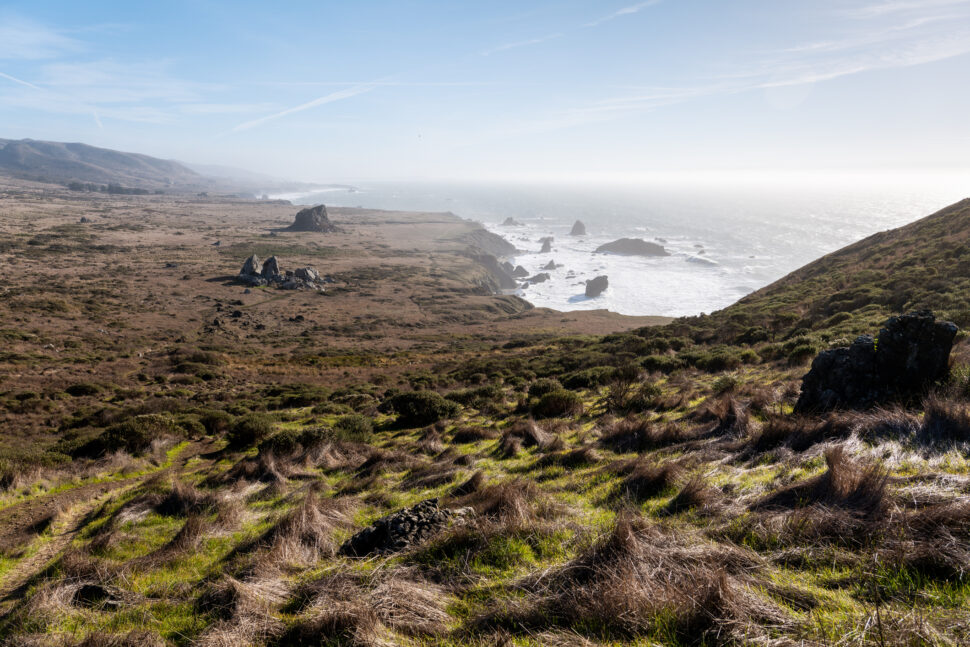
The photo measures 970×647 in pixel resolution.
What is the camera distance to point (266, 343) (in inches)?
1745

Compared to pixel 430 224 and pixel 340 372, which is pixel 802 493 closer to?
pixel 340 372

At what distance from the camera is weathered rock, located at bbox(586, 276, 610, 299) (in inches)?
3516

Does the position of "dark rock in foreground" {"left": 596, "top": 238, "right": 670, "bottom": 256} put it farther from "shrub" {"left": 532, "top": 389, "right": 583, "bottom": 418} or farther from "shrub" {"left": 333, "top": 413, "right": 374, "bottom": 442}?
"shrub" {"left": 333, "top": 413, "right": 374, "bottom": 442}

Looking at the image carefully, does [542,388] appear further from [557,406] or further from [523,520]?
[523,520]

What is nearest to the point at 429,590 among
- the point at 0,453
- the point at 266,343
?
the point at 0,453

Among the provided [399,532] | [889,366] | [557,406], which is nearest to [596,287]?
[557,406]

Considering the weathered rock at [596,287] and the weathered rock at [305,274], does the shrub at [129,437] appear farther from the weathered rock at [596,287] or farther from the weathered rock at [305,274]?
the weathered rock at [596,287]

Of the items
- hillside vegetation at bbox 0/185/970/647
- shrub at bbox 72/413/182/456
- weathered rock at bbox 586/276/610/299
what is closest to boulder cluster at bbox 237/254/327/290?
weathered rock at bbox 586/276/610/299

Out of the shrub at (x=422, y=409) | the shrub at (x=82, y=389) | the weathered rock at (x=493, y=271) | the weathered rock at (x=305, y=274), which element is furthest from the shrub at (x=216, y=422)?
the weathered rock at (x=493, y=271)

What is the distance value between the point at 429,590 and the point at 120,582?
429 centimetres

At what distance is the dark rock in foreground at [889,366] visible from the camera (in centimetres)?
704

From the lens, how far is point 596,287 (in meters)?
89.4

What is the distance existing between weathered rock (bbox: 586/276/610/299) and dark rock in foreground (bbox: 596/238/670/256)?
140ft

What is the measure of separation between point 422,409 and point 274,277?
2870 inches
